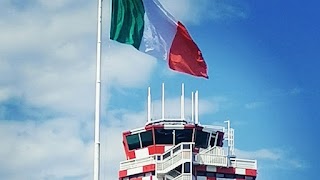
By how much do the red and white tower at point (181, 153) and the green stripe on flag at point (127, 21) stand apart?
5566cm

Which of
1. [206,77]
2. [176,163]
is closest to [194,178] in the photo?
[176,163]

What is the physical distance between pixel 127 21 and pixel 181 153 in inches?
2211

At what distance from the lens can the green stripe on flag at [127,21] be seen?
28.0 metres

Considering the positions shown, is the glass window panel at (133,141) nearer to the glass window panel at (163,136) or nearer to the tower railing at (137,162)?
the tower railing at (137,162)

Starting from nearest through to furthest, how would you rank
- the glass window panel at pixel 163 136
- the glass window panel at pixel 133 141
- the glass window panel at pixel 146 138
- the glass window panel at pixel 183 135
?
the glass window panel at pixel 183 135
the glass window panel at pixel 163 136
the glass window panel at pixel 146 138
the glass window panel at pixel 133 141

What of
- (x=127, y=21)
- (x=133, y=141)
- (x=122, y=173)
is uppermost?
(x=127, y=21)

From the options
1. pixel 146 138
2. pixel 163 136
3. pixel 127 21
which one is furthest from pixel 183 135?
pixel 127 21

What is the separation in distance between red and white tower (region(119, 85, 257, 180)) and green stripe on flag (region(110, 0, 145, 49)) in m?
55.7

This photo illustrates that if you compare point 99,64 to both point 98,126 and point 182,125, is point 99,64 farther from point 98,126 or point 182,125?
point 182,125

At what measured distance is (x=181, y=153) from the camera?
83875mm

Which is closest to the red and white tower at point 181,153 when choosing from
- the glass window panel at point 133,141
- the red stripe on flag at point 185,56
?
the glass window panel at point 133,141

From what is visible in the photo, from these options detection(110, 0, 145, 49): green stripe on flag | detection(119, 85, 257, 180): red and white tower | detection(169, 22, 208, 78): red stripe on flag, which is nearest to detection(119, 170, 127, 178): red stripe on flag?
detection(119, 85, 257, 180): red and white tower

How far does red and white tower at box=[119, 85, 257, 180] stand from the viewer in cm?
8431

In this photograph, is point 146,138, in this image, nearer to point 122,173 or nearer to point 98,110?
point 122,173
